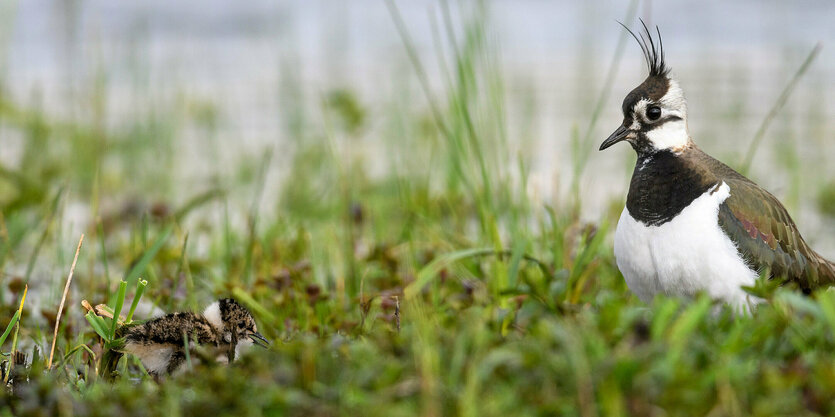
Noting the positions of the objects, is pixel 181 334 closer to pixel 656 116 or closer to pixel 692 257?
pixel 692 257

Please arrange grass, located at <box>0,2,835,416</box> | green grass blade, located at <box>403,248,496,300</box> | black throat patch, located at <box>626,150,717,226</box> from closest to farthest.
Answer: grass, located at <box>0,2,835,416</box>
green grass blade, located at <box>403,248,496,300</box>
black throat patch, located at <box>626,150,717,226</box>

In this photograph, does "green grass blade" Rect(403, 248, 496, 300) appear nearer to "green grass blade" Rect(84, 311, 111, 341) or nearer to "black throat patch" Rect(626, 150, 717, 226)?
"black throat patch" Rect(626, 150, 717, 226)

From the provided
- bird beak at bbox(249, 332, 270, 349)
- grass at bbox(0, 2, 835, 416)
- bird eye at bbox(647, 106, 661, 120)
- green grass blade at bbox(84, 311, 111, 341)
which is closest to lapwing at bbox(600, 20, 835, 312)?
bird eye at bbox(647, 106, 661, 120)

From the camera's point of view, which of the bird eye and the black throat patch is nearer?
the black throat patch

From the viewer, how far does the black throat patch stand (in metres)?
3.62

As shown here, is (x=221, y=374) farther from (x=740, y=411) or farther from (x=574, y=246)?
(x=574, y=246)

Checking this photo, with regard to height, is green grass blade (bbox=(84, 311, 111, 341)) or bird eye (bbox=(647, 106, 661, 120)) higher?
bird eye (bbox=(647, 106, 661, 120))

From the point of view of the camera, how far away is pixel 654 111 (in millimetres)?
3834

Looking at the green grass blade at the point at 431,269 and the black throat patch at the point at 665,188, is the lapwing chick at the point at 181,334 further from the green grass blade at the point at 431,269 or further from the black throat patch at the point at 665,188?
the black throat patch at the point at 665,188

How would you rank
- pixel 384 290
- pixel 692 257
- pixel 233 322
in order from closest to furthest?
pixel 692 257 < pixel 233 322 < pixel 384 290

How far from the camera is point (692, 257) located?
350 centimetres

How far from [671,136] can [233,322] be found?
1887 mm

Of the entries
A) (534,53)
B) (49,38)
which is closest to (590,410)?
(534,53)

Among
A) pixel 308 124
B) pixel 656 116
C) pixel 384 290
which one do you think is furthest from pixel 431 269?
pixel 308 124
